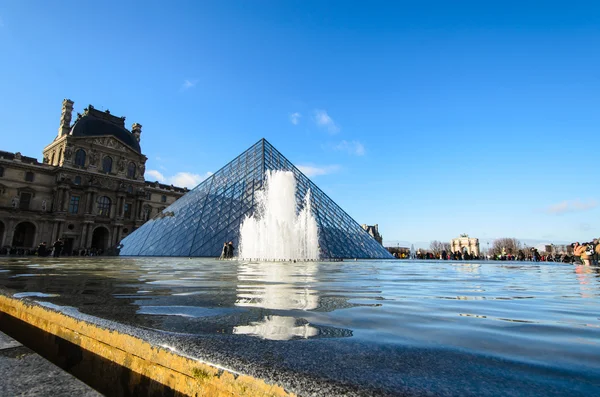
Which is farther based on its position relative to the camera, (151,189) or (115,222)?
(151,189)

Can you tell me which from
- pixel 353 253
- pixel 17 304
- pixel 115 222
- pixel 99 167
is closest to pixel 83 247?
pixel 115 222

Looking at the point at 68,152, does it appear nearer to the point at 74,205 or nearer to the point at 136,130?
the point at 74,205

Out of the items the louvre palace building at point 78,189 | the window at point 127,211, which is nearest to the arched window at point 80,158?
the louvre palace building at point 78,189

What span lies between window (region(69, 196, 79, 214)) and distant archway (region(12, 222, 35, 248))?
4150 millimetres

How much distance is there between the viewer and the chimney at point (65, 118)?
4653 cm

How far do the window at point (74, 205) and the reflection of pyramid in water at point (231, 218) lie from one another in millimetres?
25147

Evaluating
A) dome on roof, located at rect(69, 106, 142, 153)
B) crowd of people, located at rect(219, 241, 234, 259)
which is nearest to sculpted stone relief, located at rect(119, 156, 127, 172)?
dome on roof, located at rect(69, 106, 142, 153)

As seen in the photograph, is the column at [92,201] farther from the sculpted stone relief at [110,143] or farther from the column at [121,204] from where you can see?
the sculpted stone relief at [110,143]

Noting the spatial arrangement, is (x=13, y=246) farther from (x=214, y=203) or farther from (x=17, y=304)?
(x=17, y=304)

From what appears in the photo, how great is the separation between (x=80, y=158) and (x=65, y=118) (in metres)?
8.17

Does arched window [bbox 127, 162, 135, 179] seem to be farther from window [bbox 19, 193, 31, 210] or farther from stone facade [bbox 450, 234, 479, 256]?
stone facade [bbox 450, 234, 479, 256]

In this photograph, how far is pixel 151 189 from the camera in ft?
169

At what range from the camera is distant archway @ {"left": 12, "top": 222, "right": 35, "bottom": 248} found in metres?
39.3

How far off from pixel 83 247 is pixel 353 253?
37183 millimetres
